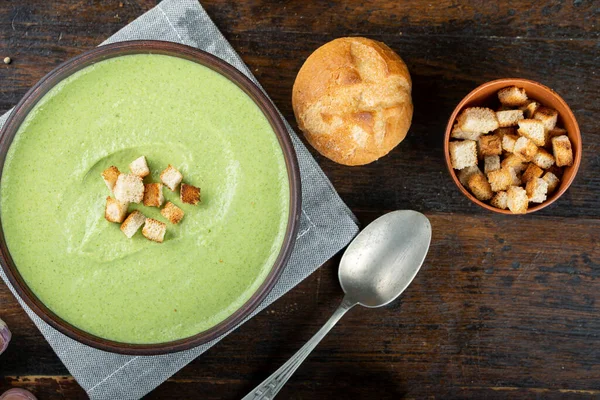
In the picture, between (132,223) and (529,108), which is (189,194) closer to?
(132,223)

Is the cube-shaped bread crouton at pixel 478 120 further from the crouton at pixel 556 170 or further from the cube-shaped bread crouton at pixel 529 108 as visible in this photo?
the crouton at pixel 556 170

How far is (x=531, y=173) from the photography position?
2074 mm

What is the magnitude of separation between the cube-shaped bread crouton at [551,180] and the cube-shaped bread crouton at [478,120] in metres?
0.25

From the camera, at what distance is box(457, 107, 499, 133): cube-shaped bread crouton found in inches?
80.5

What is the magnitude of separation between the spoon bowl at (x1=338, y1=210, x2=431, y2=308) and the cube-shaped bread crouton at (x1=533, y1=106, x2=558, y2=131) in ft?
1.76

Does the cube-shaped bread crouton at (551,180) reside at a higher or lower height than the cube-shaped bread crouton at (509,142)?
lower

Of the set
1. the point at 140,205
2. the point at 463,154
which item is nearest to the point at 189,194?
the point at 140,205

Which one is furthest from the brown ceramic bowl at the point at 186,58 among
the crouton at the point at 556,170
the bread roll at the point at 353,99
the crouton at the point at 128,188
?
the crouton at the point at 556,170

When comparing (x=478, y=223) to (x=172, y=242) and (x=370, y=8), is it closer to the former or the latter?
(x=370, y=8)

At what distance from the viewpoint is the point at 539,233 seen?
2293 mm

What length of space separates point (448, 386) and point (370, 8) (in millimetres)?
1516

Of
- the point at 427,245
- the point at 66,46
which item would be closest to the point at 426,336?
the point at 427,245

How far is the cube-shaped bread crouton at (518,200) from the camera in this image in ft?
6.56

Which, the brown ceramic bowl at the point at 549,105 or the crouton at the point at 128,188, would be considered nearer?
the crouton at the point at 128,188
